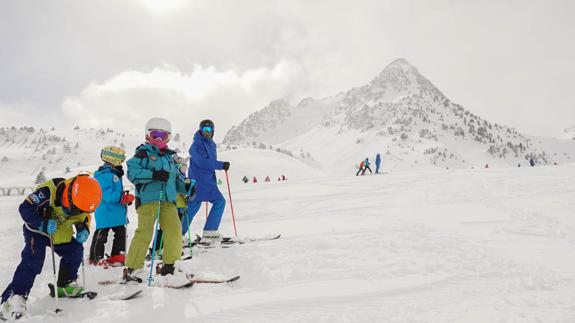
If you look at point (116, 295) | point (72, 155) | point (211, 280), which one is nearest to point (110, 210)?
point (116, 295)

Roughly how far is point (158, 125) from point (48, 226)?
5.42 feet

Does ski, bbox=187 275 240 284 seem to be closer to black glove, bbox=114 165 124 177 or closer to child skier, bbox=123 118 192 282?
child skier, bbox=123 118 192 282

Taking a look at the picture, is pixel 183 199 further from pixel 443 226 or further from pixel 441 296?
pixel 443 226

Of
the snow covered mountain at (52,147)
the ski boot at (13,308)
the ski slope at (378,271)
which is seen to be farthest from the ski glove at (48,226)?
the snow covered mountain at (52,147)

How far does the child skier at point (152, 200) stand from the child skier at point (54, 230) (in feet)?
1.88

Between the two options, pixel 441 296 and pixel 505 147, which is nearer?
pixel 441 296

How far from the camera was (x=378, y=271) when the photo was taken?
4316 millimetres

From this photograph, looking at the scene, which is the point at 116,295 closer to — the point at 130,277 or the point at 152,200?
the point at 130,277

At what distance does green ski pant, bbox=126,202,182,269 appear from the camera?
13.8 ft

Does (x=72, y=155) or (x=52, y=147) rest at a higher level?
(x=52, y=147)

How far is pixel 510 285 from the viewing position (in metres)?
3.71

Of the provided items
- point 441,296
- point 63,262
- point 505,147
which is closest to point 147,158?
point 63,262

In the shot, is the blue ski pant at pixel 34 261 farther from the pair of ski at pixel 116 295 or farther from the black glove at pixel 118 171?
the black glove at pixel 118 171

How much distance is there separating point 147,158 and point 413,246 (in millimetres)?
3795
